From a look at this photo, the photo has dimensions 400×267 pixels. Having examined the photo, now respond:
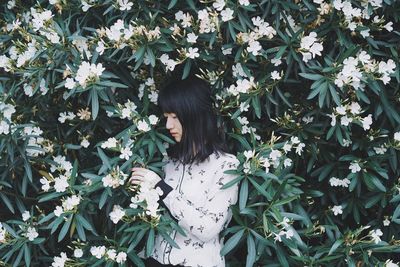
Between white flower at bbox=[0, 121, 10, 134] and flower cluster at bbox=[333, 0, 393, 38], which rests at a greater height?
flower cluster at bbox=[333, 0, 393, 38]

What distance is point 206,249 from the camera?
85.4 inches

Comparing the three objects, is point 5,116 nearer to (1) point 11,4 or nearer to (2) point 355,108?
(1) point 11,4

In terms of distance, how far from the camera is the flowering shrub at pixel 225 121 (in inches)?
87.4

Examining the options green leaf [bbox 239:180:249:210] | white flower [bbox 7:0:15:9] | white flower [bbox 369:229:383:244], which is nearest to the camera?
green leaf [bbox 239:180:249:210]

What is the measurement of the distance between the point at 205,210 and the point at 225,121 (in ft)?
1.71

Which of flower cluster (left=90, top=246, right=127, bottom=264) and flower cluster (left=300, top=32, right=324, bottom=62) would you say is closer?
flower cluster (left=90, top=246, right=127, bottom=264)

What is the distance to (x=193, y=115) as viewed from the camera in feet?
6.98

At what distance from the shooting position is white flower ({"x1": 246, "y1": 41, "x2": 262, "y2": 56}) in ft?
7.53

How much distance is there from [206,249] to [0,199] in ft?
3.54

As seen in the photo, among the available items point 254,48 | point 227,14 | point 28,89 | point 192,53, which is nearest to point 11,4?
point 28,89

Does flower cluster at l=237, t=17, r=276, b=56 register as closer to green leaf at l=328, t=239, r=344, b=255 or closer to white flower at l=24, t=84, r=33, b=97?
green leaf at l=328, t=239, r=344, b=255

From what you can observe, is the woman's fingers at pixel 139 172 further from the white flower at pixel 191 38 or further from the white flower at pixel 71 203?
the white flower at pixel 191 38


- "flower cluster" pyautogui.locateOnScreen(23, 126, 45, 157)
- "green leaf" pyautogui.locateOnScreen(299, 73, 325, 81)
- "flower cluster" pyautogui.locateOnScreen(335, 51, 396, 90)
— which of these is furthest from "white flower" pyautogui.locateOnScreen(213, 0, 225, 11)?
"flower cluster" pyautogui.locateOnScreen(23, 126, 45, 157)

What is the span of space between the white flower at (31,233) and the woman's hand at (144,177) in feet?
1.75
